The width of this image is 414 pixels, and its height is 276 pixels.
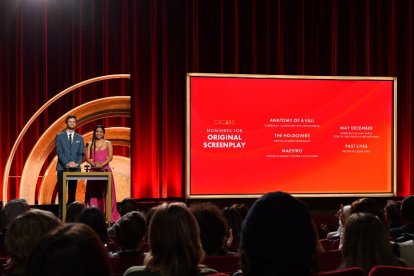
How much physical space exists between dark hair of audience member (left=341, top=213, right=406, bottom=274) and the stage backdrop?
23.2 feet

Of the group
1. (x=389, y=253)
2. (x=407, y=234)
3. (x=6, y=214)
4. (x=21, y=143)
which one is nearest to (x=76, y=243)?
(x=389, y=253)

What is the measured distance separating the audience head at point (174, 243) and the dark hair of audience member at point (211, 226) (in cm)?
63

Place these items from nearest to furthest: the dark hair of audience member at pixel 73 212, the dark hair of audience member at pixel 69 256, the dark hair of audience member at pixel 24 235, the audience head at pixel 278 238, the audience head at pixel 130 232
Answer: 1. the dark hair of audience member at pixel 69 256
2. the audience head at pixel 278 238
3. the dark hair of audience member at pixel 24 235
4. the audience head at pixel 130 232
5. the dark hair of audience member at pixel 73 212

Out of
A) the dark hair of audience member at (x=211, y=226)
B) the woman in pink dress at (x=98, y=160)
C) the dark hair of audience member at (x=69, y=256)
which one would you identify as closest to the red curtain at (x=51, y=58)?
the woman in pink dress at (x=98, y=160)

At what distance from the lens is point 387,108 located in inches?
367

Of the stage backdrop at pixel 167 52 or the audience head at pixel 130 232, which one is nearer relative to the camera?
the audience head at pixel 130 232

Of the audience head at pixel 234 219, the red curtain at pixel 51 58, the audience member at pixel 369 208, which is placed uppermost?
the red curtain at pixel 51 58

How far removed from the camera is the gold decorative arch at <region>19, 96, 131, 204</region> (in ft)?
29.2

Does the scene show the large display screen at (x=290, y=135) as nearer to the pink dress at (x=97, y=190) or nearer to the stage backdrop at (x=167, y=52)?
the stage backdrop at (x=167, y=52)

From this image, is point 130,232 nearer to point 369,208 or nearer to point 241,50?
point 369,208

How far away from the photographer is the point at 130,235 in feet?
10.7

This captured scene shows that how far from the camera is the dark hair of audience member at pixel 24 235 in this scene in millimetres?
2115

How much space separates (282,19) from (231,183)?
301 cm

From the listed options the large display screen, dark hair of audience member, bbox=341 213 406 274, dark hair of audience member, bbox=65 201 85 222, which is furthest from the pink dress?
dark hair of audience member, bbox=341 213 406 274
